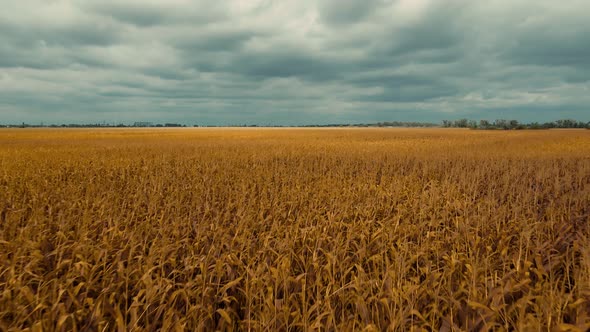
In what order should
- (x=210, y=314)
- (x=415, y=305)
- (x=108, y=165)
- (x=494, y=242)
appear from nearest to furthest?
1. (x=210, y=314)
2. (x=415, y=305)
3. (x=494, y=242)
4. (x=108, y=165)

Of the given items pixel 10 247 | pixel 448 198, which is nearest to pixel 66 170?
pixel 10 247

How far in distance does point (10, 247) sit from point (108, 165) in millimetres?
9597

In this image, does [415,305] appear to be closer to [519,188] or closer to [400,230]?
[400,230]

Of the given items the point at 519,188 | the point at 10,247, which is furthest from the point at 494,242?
the point at 10,247

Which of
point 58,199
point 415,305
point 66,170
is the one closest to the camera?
point 415,305

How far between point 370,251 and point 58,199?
6608 millimetres

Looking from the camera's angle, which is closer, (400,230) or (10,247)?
(10,247)

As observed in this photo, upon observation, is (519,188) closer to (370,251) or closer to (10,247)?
(370,251)

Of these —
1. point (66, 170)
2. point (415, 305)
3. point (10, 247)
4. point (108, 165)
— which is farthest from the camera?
point (108, 165)

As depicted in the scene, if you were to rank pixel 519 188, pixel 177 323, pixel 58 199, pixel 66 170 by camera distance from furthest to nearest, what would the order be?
pixel 66 170, pixel 519 188, pixel 58 199, pixel 177 323

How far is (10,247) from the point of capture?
442 centimetres

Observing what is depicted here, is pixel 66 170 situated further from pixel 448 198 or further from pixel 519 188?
A: pixel 519 188

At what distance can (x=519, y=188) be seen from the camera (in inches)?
360

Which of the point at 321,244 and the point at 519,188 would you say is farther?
the point at 519,188
